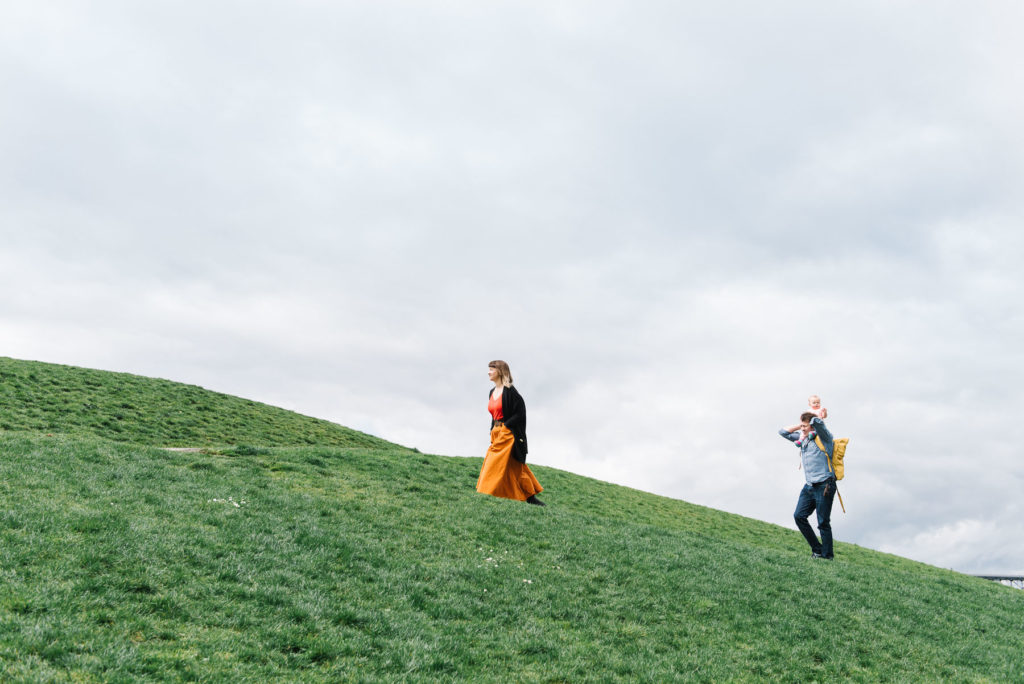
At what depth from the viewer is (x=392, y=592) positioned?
980 centimetres

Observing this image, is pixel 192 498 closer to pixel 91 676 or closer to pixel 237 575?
pixel 237 575

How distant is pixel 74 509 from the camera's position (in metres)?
10.2

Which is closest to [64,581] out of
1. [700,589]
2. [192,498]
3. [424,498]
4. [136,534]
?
[136,534]

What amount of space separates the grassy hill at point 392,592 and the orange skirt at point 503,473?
70cm

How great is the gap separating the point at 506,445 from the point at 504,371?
6.13 feet

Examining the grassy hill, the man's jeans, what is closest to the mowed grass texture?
the grassy hill

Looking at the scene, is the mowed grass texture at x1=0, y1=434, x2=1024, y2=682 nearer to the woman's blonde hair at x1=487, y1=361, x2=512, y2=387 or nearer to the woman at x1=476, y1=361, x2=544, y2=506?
the woman at x1=476, y1=361, x2=544, y2=506

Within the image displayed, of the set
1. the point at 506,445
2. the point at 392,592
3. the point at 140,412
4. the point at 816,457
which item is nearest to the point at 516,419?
the point at 506,445

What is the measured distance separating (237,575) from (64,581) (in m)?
2.03

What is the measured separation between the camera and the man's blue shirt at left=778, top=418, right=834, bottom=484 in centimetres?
1691

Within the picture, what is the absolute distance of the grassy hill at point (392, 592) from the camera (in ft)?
24.4

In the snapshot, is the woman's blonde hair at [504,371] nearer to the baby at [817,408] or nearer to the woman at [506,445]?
the woman at [506,445]

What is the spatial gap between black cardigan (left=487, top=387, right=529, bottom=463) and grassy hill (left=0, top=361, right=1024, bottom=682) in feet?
4.69

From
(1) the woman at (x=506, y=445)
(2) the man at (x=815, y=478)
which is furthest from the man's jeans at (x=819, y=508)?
(1) the woman at (x=506, y=445)
